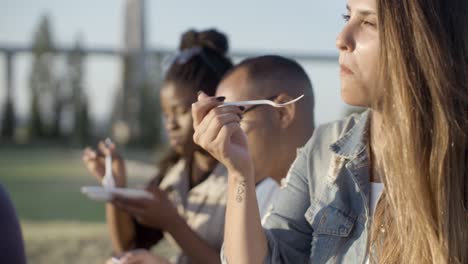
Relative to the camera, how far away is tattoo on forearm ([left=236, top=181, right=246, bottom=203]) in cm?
183

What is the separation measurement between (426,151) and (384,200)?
0.17 meters

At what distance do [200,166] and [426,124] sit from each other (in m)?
1.64

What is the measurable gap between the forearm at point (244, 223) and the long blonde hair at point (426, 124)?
312 mm

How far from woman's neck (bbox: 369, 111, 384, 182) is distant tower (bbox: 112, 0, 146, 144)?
32.4 feet

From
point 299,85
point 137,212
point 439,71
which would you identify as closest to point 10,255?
point 137,212

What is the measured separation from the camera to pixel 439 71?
66.6 inches

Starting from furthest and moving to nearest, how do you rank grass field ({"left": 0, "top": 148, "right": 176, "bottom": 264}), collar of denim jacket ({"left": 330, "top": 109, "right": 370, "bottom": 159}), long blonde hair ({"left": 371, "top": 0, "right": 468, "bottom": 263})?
grass field ({"left": 0, "top": 148, "right": 176, "bottom": 264}) < collar of denim jacket ({"left": 330, "top": 109, "right": 370, "bottom": 159}) < long blonde hair ({"left": 371, "top": 0, "right": 468, "bottom": 263})

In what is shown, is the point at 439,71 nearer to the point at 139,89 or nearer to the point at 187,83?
the point at 187,83

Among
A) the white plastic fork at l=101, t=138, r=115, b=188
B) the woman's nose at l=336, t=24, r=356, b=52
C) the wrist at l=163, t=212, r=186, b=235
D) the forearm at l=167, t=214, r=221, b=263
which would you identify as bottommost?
the forearm at l=167, t=214, r=221, b=263

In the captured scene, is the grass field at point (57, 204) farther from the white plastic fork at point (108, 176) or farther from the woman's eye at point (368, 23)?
the woman's eye at point (368, 23)

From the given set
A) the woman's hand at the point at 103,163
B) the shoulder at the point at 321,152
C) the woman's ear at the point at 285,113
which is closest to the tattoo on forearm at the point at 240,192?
the shoulder at the point at 321,152

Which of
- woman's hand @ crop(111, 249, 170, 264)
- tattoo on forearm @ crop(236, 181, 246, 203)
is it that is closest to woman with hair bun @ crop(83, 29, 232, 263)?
woman's hand @ crop(111, 249, 170, 264)

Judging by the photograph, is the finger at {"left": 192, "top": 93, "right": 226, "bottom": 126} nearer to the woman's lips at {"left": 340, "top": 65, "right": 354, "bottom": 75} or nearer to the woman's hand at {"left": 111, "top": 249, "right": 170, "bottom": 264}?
the woman's lips at {"left": 340, "top": 65, "right": 354, "bottom": 75}

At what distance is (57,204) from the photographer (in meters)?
7.68
